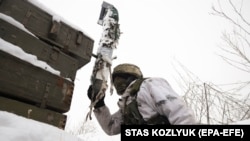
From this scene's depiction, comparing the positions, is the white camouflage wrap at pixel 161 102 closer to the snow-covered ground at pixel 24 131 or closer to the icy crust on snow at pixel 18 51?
the snow-covered ground at pixel 24 131

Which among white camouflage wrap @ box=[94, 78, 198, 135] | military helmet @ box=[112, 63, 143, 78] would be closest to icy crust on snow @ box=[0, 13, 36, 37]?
military helmet @ box=[112, 63, 143, 78]

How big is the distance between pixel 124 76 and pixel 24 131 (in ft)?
4.18

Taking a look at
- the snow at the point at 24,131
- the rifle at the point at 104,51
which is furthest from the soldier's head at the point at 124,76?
the snow at the point at 24,131

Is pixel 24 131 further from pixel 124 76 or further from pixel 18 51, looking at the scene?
pixel 124 76

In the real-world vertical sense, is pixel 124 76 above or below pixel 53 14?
below

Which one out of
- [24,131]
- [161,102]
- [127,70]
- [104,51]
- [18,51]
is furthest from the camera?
[104,51]

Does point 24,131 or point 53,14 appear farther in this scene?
point 53,14

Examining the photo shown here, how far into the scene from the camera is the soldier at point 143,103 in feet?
6.53

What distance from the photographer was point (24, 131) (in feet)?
5.31

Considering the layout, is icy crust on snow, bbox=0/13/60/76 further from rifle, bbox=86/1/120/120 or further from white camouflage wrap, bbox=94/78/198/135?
white camouflage wrap, bbox=94/78/198/135

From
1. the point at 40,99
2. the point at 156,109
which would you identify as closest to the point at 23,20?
the point at 40,99

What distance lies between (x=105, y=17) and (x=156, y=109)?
1495 millimetres

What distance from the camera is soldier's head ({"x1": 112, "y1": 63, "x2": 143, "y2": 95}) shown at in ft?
8.71

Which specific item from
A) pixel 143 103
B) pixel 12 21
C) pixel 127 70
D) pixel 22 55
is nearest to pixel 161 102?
pixel 143 103
